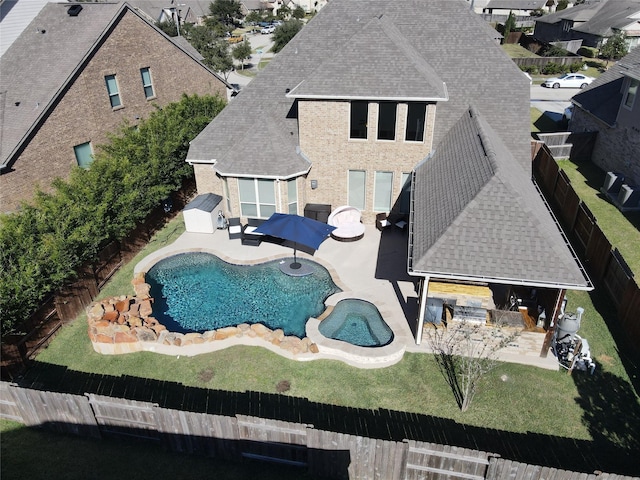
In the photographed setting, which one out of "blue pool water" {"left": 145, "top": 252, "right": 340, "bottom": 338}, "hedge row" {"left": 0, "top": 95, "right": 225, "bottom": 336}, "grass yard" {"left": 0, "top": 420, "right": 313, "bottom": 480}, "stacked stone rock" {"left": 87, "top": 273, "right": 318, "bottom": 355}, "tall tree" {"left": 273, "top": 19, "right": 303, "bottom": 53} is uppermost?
"tall tree" {"left": 273, "top": 19, "right": 303, "bottom": 53}

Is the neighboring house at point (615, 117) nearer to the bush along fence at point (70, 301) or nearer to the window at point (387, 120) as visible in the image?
the window at point (387, 120)

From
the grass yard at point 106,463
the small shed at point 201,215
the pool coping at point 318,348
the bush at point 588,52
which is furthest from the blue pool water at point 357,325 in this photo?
the bush at point 588,52

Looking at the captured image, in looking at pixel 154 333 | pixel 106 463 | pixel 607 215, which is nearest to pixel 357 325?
pixel 154 333

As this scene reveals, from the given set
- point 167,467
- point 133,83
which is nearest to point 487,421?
point 167,467

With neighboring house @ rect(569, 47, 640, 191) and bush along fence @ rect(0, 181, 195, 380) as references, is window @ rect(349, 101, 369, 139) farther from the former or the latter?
neighboring house @ rect(569, 47, 640, 191)

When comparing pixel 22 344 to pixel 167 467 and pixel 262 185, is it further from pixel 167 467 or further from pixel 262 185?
pixel 262 185

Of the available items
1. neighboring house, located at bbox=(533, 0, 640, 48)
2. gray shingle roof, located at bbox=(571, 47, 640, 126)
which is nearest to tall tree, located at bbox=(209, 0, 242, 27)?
neighboring house, located at bbox=(533, 0, 640, 48)
